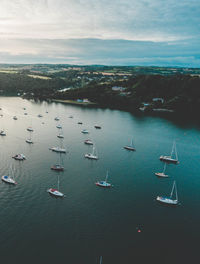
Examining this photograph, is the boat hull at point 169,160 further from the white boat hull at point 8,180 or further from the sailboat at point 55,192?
the white boat hull at point 8,180

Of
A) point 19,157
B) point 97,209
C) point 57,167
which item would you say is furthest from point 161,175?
point 19,157

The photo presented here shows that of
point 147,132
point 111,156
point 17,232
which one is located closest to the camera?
point 17,232

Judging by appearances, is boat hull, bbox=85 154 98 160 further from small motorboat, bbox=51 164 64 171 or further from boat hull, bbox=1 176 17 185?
boat hull, bbox=1 176 17 185

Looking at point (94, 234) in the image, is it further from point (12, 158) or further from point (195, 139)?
point (195, 139)

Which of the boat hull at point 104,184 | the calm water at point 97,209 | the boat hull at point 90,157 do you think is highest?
the boat hull at point 90,157

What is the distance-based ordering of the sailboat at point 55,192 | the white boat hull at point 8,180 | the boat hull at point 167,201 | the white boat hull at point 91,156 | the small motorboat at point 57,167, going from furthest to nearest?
the white boat hull at point 91,156 → the small motorboat at point 57,167 → the white boat hull at point 8,180 → the boat hull at point 167,201 → the sailboat at point 55,192

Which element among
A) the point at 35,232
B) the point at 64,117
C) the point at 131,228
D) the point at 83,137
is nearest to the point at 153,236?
the point at 131,228

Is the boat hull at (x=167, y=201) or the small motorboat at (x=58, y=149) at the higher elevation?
the small motorboat at (x=58, y=149)

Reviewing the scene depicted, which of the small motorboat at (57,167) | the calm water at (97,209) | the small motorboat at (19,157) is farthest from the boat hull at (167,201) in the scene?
the small motorboat at (19,157)
